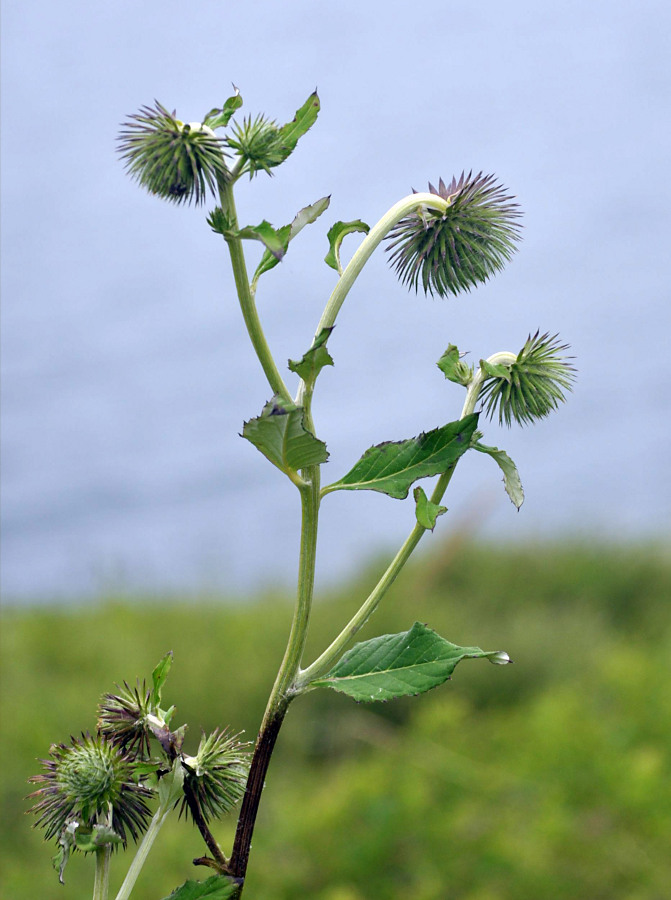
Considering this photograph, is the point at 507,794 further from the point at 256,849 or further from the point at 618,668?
the point at 618,668

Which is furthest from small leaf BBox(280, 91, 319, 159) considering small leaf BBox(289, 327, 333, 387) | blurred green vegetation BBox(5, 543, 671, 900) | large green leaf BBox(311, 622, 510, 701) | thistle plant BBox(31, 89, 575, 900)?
blurred green vegetation BBox(5, 543, 671, 900)

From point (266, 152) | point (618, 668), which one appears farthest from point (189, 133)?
point (618, 668)

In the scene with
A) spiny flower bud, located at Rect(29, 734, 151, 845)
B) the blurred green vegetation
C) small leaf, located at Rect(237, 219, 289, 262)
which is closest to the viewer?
small leaf, located at Rect(237, 219, 289, 262)

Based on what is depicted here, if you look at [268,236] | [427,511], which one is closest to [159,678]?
[427,511]

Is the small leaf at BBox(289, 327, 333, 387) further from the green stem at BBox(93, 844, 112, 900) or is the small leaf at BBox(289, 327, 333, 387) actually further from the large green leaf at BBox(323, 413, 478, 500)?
the green stem at BBox(93, 844, 112, 900)

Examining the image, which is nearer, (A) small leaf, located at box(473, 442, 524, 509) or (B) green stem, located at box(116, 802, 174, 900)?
(B) green stem, located at box(116, 802, 174, 900)

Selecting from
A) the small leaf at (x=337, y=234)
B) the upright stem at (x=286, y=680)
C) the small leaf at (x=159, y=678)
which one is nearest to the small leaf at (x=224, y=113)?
the small leaf at (x=337, y=234)

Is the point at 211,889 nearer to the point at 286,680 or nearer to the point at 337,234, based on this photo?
the point at 286,680
